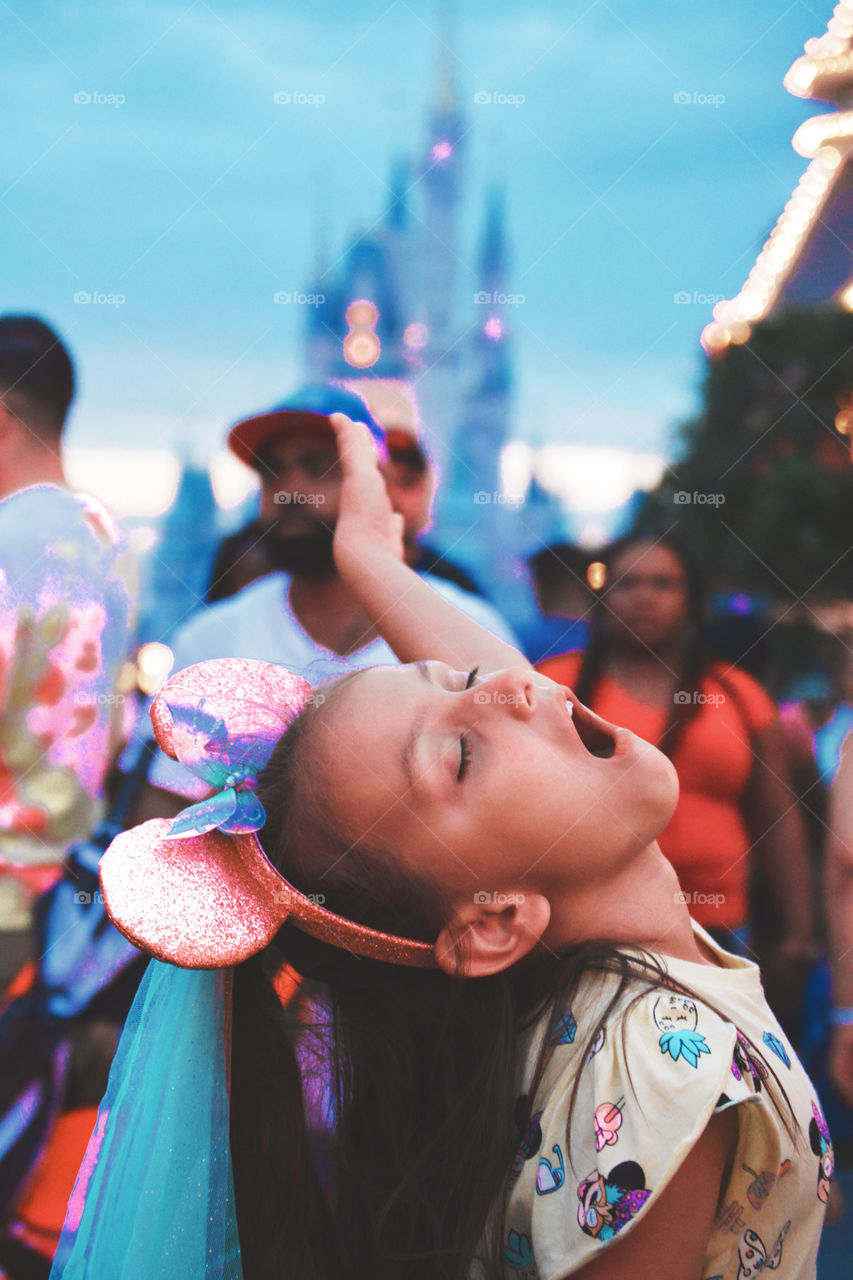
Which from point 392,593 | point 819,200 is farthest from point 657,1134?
point 819,200

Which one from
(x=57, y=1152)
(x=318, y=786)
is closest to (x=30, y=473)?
(x=318, y=786)

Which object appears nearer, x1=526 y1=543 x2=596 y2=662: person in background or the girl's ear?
the girl's ear

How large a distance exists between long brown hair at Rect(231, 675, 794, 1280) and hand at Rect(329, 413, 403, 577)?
40cm

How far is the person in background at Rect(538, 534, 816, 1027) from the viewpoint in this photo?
7.06 ft

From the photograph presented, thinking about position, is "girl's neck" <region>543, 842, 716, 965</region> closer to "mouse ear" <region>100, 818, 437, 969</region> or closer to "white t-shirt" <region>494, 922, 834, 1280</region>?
"white t-shirt" <region>494, 922, 834, 1280</region>

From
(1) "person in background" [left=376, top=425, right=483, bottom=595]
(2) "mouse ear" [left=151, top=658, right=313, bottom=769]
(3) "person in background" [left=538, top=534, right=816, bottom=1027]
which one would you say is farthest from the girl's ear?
(1) "person in background" [left=376, top=425, right=483, bottom=595]

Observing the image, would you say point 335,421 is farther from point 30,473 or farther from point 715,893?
point 715,893

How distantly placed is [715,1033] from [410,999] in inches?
16.2

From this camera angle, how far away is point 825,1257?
241 centimetres

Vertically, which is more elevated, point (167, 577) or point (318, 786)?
point (318, 786)

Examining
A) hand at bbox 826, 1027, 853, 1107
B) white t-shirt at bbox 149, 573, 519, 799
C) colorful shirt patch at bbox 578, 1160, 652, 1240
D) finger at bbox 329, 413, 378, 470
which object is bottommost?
hand at bbox 826, 1027, 853, 1107

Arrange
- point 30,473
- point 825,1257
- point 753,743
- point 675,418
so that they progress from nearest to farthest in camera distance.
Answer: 1. point 30,473
2. point 753,743
3. point 825,1257
4. point 675,418

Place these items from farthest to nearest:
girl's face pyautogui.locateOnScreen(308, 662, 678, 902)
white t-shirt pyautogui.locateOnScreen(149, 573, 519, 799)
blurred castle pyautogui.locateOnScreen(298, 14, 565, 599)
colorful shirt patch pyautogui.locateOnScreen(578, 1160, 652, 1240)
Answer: blurred castle pyautogui.locateOnScreen(298, 14, 565, 599) < white t-shirt pyautogui.locateOnScreen(149, 573, 519, 799) < girl's face pyautogui.locateOnScreen(308, 662, 678, 902) < colorful shirt patch pyautogui.locateOnScreen(578, 1160, 652, 1240)

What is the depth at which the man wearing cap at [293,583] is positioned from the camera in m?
2.17
